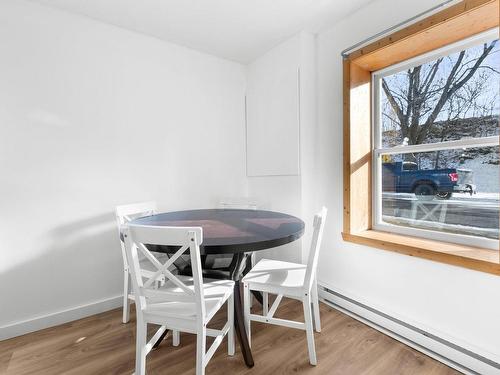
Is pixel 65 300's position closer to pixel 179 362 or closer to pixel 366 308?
pixel 179 362

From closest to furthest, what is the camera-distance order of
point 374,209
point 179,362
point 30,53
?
1. point 179,362
2. point 30,53
3. point 374,209

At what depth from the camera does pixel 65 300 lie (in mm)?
2088

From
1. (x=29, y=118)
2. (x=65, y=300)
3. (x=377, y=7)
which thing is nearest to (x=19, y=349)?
(x=65, y=300)

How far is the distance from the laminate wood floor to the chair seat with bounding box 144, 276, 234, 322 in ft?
1.59

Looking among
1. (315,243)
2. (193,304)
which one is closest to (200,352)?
(193,304)

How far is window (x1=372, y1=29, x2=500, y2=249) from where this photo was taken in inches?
64.6

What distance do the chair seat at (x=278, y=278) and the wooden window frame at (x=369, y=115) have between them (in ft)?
2.27

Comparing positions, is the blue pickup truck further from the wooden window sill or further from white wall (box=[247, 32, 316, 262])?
white wall (box=[247, 32, 316, 262])

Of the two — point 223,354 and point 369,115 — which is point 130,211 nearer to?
point 223,354

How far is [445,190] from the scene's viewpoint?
1.86 m

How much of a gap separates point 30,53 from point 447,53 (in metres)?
3.03

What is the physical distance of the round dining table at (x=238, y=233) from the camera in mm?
1321

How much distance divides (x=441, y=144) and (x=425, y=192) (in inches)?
14.6

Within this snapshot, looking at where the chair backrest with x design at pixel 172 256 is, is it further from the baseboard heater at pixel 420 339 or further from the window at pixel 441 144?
the window at pixel 441 144
